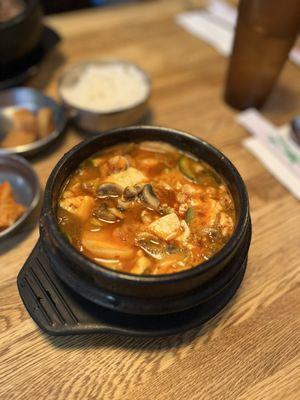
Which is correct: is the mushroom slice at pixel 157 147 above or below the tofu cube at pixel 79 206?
above

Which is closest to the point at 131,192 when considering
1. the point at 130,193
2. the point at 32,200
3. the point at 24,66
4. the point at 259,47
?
the point at 130,193

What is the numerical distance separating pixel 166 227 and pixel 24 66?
5.29ft

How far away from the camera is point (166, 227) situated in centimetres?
133

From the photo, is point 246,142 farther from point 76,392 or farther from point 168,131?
point 76,392

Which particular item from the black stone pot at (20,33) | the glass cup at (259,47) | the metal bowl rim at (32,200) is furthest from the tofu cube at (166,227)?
the black stone pot at (20,33)

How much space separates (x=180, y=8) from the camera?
10.9ft

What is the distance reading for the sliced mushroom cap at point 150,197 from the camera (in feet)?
4.60

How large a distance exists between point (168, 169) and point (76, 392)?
87 centimetres

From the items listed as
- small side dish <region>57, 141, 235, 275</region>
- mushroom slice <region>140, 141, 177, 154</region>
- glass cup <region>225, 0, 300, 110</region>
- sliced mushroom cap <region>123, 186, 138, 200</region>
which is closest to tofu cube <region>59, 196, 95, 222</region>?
small side dish <region>57, 141, 235, 275</region>

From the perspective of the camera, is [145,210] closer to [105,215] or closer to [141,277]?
[105,215]

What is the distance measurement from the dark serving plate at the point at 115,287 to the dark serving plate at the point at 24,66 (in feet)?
3.77

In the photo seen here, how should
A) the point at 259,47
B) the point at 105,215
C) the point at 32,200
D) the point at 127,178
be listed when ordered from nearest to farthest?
1. the point at 105,215
2. the point at 127,178
3. the point at 32,200
4. the point at 259,47

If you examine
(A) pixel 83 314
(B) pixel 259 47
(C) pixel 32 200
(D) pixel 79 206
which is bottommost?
(C) pixel 32 200

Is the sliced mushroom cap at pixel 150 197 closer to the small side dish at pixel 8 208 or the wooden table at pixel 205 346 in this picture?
the wooden table at pixel 205 346
